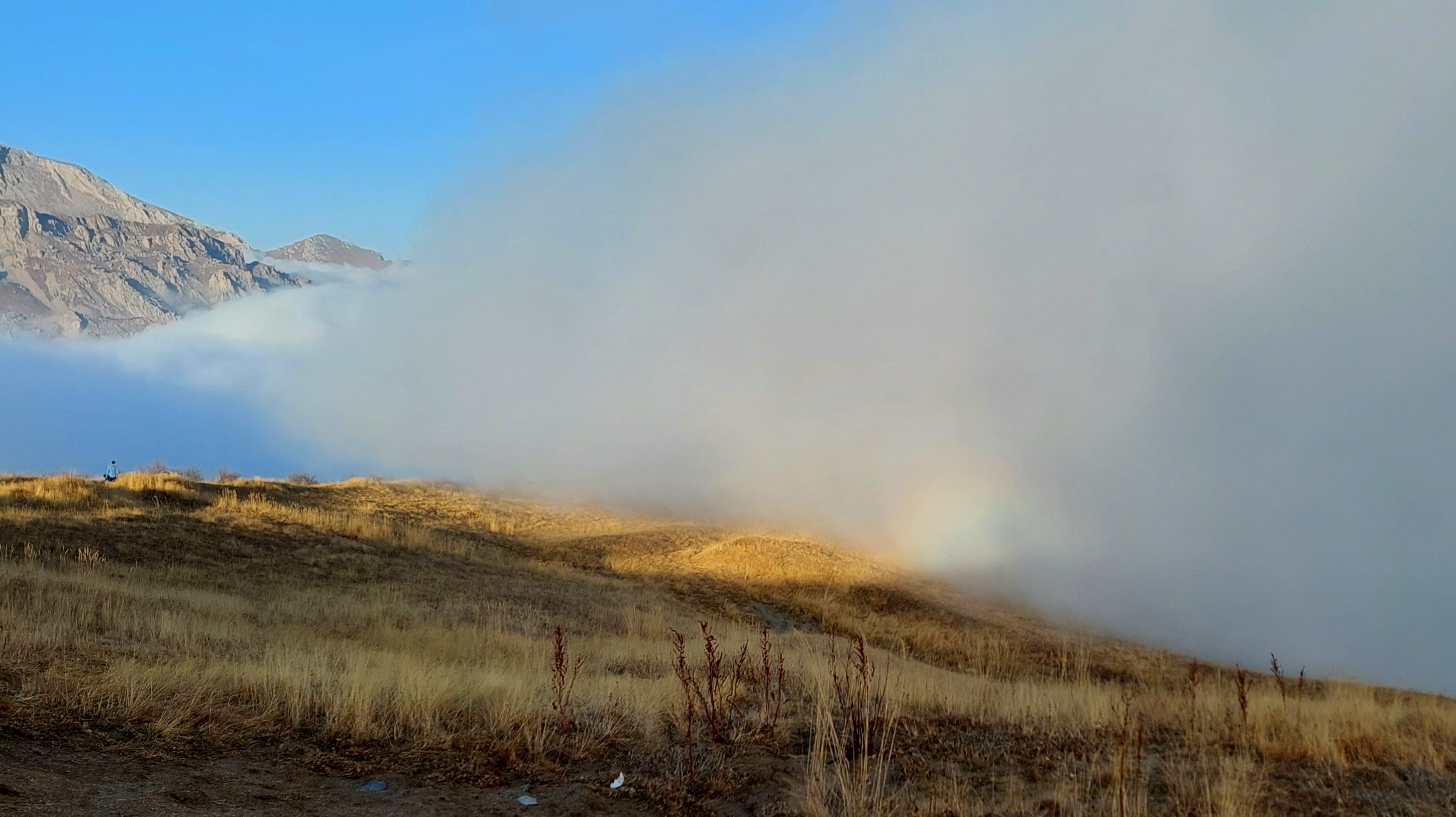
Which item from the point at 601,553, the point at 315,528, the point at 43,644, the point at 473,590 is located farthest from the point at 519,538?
the point at 43,644

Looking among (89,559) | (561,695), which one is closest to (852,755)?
(561,695)

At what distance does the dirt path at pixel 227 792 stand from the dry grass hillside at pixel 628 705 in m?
0.16

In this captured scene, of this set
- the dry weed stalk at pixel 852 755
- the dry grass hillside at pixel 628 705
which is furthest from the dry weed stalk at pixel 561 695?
the dry weed stalk at pixel 852 755

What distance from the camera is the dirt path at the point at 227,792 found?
15.5ft

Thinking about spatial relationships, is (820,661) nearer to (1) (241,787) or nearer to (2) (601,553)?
(1) (241,787)

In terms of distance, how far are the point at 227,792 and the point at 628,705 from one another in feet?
10.2

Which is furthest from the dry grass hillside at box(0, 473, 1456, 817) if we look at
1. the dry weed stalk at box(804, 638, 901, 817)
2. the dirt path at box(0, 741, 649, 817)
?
the dirt path at box(0, 741, 649, 817)

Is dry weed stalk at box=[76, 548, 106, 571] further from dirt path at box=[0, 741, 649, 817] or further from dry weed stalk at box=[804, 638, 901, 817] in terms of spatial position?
dry weed stalk at box=[804, 638, 901, 817]

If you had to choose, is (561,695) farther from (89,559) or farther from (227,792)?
(89,559)

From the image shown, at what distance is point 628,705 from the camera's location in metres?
7.43

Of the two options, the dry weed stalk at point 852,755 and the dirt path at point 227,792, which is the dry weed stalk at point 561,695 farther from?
the dry weed stalk at point 852,755

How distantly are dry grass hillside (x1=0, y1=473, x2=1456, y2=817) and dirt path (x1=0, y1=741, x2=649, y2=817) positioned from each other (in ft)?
0.51

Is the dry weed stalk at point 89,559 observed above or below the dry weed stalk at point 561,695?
above

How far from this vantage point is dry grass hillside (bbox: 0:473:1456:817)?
5.61 meters
